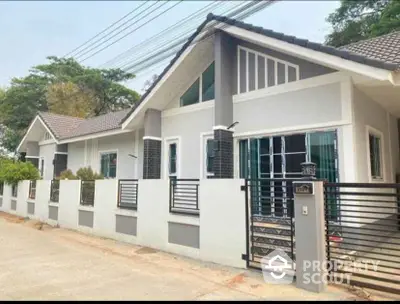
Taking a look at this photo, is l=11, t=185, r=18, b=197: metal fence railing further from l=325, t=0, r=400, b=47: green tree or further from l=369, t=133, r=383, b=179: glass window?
l=325, t=0, r=400, b=47: green tree

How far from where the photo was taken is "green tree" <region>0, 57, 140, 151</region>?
2778cm

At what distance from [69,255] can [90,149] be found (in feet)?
28.1

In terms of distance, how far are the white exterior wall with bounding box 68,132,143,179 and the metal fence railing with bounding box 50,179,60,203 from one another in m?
2.39

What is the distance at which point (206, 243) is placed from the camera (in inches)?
274

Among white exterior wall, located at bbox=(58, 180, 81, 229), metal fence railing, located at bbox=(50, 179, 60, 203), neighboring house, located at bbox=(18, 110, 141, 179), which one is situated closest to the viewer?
white exterior wall, located at bbox=(58, 180, 81, 229)

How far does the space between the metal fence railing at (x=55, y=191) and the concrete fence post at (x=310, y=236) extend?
32.9 feet

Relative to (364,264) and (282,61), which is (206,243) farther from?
(282,61)

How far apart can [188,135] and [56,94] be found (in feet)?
75.2

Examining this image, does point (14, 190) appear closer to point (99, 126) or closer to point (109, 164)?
point (99, 126)

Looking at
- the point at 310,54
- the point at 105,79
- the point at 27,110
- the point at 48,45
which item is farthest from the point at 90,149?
the point at 105,79

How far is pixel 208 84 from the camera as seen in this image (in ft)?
33.1

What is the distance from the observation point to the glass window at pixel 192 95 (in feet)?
33.9

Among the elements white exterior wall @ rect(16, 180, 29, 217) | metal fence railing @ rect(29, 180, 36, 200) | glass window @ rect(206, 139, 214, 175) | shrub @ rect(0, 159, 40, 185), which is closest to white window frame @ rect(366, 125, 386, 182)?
glass window @ rect(206, 139, 214, 175)

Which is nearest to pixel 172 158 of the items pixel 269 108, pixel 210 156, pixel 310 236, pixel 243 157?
pixel 210 156
